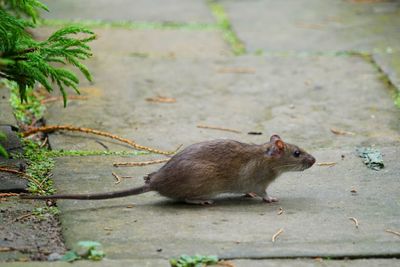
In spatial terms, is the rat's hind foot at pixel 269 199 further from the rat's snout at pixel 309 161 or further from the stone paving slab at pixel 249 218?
the rat's snout at pixel 309 161

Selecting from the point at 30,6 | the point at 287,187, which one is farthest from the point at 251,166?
the point at 30,6

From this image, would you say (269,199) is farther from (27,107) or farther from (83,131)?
(27,107)

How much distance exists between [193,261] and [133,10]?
6502mm

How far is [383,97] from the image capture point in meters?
6.78

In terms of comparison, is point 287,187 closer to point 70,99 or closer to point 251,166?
point 251,166

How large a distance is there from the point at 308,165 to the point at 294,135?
1.00 m

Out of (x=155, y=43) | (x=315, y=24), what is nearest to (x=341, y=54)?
(x=315, y=24)

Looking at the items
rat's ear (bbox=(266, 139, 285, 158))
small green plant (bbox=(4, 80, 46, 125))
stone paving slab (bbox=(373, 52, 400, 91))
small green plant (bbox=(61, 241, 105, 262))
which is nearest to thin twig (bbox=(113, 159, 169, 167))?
rat's ear (bbox=(266, 139, 285, 158))

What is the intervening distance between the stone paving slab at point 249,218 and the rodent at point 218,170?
0.09 meters

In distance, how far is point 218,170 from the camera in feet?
15.4

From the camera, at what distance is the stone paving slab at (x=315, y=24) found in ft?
27.5

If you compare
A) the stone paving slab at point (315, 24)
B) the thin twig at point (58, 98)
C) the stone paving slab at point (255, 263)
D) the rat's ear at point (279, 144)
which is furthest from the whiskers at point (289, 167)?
the stone paving slab at point (315, 24)

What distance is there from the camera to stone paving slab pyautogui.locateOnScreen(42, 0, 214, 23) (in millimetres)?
9438

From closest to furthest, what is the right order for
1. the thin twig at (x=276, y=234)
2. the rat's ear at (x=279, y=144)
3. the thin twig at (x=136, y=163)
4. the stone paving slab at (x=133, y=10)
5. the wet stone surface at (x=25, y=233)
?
the wet stone surface at (x=25, y=233) < the thin twig at (x=276, y=234) < the rat's ear at (x=279, y=144) < the thin twig at (x=136, y=163) < the stone paving slab at (x=133, y=10)
